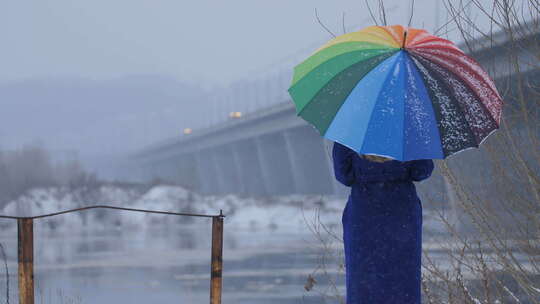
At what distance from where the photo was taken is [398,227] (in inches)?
156

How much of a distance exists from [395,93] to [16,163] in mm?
51719

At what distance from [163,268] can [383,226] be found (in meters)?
17.2

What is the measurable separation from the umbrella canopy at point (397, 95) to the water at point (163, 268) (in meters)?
6.73

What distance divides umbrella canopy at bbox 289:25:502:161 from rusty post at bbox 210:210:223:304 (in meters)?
0.76

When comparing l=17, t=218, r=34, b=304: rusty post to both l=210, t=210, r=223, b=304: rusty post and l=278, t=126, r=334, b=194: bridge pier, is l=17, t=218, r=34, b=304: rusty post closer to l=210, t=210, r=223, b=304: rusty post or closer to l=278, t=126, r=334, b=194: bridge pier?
l=210, t=210, r=223, b=304: rusty post

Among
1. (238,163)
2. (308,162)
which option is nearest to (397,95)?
(308,162)

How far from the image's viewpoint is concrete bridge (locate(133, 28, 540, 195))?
5475cm

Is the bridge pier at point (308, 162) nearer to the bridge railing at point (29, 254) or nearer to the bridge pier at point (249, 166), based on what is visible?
the bridge pier at point (249, 166)

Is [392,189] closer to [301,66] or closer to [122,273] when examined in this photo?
[301,66]

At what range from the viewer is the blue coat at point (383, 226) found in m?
3.95

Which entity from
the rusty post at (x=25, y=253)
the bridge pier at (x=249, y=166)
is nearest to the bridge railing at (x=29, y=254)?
the rusty post at (x=25, y=253)

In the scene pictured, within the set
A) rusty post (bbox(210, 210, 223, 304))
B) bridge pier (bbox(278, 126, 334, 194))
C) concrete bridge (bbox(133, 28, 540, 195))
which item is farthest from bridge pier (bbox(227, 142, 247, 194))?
rusty post (bbox(210, 210, 223, 304))

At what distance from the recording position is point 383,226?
13.0ft

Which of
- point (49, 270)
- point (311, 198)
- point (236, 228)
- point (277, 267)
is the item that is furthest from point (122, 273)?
point (311, 198)
